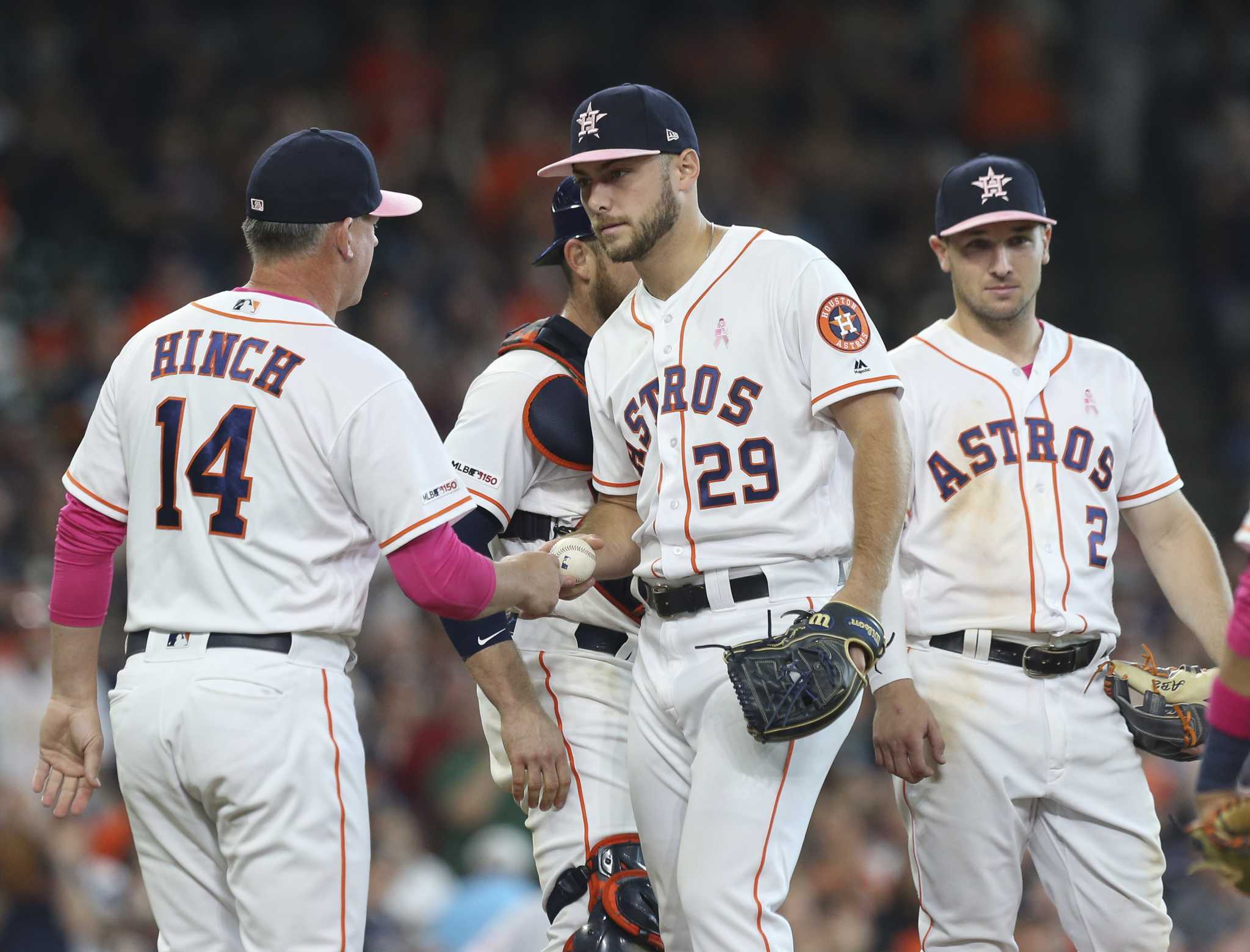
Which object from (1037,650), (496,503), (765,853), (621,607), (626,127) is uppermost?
(626,127)

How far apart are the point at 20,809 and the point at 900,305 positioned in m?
7.15

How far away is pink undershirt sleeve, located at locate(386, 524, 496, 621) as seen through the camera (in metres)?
3.43

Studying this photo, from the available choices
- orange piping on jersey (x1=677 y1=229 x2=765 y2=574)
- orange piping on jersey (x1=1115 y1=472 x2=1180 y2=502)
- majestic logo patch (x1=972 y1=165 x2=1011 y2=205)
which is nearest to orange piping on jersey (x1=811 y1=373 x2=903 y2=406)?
orange piping on jersey (x1=677 y1=229 x2=765 y2=574)

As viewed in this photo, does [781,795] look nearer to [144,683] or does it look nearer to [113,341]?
[144,683]

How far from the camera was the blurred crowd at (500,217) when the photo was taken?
24.1 ft

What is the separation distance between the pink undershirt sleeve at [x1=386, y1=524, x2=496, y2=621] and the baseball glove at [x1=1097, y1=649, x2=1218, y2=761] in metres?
1.69

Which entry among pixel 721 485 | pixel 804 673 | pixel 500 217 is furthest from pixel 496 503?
pixel 500 217

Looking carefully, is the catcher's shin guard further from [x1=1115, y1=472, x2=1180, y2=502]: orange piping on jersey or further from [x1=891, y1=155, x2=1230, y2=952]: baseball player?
[x1=1115, y1=472, x2=1180, y2=502]: orange piping on jersey

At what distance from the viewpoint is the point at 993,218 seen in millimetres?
4234

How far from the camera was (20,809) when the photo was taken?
18.6 feet

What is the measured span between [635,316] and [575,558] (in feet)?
2.07

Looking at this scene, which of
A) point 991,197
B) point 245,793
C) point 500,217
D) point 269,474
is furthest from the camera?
point 500,217

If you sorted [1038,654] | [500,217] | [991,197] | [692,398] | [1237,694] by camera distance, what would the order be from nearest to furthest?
[1237,694] → [692,398] → [1038,654] → [991,197] → [500,217]

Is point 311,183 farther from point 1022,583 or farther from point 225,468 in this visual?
point 1022,583
